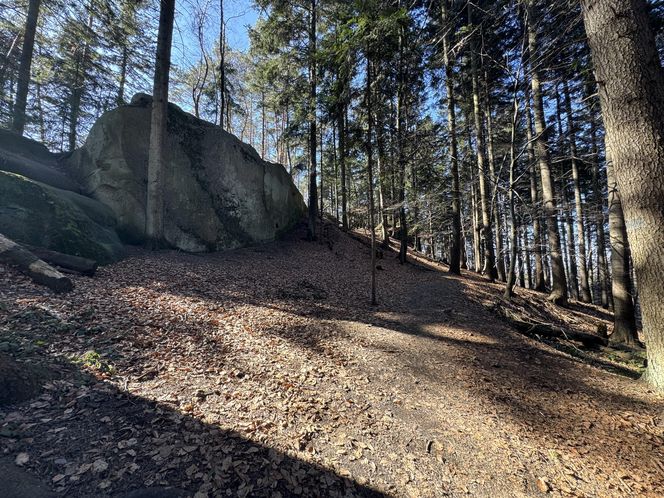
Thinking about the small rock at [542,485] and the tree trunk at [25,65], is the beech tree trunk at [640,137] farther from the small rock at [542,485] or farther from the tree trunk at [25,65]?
the tree trunk at [25,65]

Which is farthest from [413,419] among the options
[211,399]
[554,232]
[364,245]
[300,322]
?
[364,245]

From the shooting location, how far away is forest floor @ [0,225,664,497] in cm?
249

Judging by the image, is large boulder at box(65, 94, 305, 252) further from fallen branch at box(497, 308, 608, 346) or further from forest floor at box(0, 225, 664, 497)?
fallen branch at box(497, 308, 608, 346)

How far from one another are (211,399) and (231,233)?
9.22 m

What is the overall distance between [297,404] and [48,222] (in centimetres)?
749

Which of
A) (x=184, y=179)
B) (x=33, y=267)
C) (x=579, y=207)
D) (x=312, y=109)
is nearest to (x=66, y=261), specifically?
(x=33, y=267)

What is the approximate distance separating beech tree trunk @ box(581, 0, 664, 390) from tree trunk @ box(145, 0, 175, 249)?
10530mm

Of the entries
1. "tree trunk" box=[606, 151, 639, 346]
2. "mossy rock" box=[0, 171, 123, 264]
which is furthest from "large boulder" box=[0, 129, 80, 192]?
"tree trunk" box=[606, 151, 639, 346]

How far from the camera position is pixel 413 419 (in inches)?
134

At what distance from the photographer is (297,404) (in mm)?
3486

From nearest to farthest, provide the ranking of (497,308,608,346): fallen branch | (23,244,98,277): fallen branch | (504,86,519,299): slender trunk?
(23,244,98,277): fallen branch → (497,308,608,346): fallen branch → (504,86,519,299): slender trunk

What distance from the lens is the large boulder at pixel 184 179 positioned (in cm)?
Result: 922

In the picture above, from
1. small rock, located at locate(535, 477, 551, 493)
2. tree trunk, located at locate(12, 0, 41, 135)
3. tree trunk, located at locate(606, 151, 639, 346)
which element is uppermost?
tree trunk, located at locate(12, 0, 41, 135)

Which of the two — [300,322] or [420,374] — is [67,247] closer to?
[300,322]
